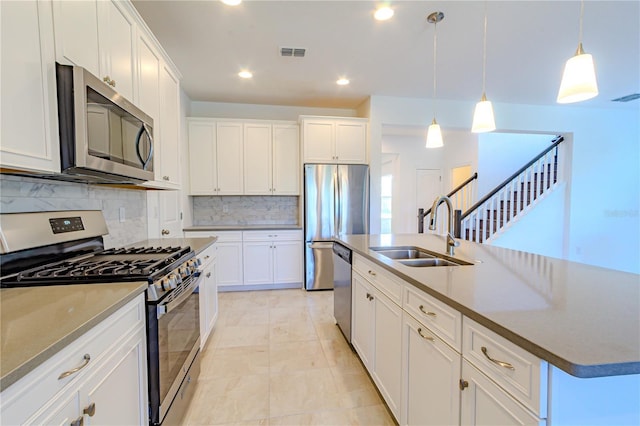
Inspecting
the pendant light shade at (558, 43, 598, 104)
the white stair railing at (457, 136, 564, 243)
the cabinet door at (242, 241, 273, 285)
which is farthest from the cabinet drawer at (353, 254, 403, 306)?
the white stair railing at (457, 136, 564, 243)

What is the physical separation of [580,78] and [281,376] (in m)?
2.53

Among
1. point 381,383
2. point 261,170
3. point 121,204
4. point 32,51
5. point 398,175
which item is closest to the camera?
point 32,51

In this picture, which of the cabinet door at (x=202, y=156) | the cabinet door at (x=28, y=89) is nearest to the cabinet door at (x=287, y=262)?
the cabinet door at (x=202, y=156)

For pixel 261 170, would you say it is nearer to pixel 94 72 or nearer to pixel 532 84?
pixel 94 72

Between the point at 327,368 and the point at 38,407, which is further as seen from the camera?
the point at 327,368

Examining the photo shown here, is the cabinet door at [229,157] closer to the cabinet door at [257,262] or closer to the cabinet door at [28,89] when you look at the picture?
the cabinet door at [257,262]

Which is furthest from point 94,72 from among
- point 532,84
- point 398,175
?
point 398,175

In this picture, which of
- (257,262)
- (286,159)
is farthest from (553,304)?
(286,159)

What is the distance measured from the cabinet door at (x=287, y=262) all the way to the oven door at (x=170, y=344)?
2.18 meters

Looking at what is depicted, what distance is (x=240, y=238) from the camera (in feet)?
13.0

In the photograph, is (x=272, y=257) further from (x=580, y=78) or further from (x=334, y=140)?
(x=580, y=78)

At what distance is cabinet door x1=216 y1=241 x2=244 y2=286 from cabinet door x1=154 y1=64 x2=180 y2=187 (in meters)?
1.47

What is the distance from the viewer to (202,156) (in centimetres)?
409

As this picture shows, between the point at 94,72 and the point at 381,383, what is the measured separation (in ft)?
7.66
